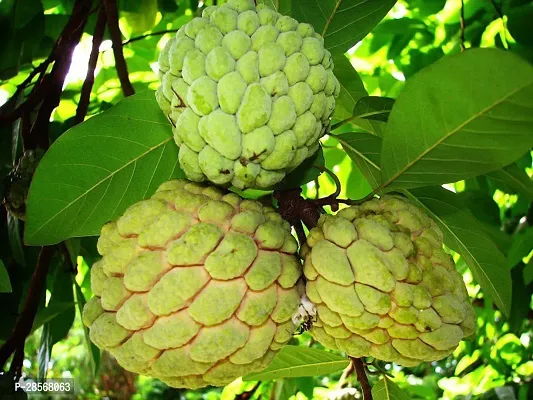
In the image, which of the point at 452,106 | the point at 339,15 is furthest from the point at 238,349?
the point at 339,15

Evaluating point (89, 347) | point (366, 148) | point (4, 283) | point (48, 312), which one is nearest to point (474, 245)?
point (366, 148)

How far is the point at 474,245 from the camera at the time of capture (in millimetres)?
1674

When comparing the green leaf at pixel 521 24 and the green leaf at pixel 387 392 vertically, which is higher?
the green leaf at pixel 521 24

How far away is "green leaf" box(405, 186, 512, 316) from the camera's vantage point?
5.46 feet

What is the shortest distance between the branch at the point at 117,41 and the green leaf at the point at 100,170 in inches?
43.3

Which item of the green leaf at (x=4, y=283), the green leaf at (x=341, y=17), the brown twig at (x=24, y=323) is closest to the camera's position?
the green leaf at (x=4, y=283)

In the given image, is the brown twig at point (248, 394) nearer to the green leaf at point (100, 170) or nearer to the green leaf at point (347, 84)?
the green leaf at point (347, 84)

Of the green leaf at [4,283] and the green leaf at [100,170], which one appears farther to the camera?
the green leaf at [4,283]

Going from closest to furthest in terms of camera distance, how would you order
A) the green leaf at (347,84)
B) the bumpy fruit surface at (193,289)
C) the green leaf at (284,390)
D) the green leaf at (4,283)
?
the bumpy fruit surface at (193,289), the green leaf at (4,283), the green leaf at (347,84), the green leaf at (284,390)

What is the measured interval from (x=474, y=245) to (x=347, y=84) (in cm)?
75

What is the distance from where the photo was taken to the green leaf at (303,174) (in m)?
1.40

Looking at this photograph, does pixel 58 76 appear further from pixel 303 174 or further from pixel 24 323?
pixel 303 174

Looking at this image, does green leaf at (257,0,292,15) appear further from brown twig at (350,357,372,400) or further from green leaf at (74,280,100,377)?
green leaf at (74,280,100,377)

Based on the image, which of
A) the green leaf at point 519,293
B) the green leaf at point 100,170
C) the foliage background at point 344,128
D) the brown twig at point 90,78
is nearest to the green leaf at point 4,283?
the green leaf at point 100,170
